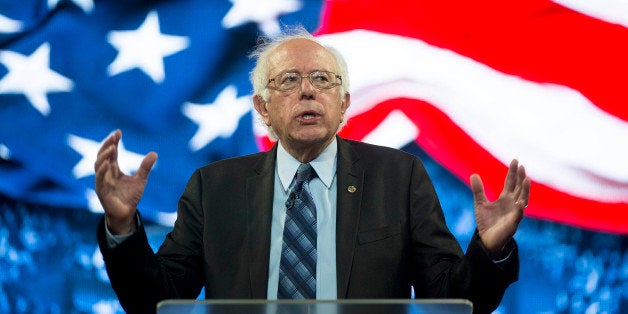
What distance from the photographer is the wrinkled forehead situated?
2.56 meters

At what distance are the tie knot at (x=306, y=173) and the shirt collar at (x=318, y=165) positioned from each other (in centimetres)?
1

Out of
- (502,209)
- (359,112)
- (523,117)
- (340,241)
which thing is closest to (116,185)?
(340,241)

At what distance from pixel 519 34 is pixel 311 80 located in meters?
1.15

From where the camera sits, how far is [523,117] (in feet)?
10.9

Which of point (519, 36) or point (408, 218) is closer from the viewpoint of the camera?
point (408, 218)

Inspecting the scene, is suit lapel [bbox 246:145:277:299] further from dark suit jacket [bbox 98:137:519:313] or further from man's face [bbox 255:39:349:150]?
man's face [bbox 255:39:349:150]

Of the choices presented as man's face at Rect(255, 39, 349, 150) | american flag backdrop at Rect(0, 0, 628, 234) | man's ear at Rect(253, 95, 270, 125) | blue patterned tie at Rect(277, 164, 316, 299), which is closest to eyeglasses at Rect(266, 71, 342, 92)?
man's face at Rect(255, 39, 349, 150)

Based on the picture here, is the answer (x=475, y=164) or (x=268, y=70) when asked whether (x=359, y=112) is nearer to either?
(x=475, y=164)

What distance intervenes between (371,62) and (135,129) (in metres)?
0.91

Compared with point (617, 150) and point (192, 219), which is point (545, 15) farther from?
point (192, 219)

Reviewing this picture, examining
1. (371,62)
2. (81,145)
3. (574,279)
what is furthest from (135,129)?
(574,279)

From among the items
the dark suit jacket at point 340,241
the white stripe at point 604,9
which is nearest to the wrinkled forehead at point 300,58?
the dark suit jacket at point 340,241

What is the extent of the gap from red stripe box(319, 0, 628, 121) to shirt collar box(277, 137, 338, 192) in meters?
0.92

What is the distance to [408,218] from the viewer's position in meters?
2.41
